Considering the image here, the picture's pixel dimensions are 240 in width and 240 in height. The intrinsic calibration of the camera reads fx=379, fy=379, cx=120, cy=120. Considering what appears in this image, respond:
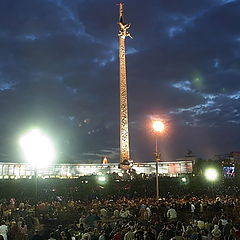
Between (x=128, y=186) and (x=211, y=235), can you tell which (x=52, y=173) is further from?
(x=211, y=235)

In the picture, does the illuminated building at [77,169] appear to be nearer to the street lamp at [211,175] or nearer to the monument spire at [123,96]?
the monument spire at [123,96]

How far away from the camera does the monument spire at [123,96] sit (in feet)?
209

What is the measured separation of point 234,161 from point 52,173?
1916 inches

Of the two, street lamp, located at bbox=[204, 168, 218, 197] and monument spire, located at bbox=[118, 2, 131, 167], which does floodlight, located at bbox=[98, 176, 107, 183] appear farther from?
street lamp, located at bbox=[204, 168, 218, 197]

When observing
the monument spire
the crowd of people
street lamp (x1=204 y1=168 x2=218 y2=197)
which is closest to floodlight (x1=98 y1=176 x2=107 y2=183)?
the monument spire

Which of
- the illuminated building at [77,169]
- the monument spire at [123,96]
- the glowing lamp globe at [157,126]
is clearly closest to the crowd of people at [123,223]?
the glowing lamp globe at [157,126]

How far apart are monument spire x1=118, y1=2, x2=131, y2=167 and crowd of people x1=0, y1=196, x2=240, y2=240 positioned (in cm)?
3260

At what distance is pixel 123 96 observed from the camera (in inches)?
2589

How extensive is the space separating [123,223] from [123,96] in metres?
48.0

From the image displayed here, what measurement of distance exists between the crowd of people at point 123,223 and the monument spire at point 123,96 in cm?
3260

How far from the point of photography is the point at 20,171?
69.0 meters

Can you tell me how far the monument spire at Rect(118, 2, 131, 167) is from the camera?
209 ft

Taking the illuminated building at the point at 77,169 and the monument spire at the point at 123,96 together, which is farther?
the illuminated building at the point at 77,169

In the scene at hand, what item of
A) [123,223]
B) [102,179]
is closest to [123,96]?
[102,179]
